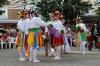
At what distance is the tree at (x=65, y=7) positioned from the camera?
115 feet

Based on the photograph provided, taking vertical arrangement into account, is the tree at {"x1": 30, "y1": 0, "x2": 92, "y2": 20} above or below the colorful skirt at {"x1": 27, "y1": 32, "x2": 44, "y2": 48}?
above

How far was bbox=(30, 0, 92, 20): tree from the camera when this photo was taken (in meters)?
35.0

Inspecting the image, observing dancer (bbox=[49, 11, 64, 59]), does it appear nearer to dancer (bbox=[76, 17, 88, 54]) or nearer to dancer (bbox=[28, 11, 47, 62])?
dancer (bbox=[28, 11, 47, 62])

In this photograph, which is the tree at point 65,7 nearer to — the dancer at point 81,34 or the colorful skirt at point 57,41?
the dancer at point 81,34

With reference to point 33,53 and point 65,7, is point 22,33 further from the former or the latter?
point 65,7

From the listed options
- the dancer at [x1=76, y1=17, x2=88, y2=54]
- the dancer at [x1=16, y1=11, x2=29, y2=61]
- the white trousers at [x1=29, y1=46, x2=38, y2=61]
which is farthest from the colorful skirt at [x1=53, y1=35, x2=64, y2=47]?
the dancer at [x1=76, y1=17, x2=88, y2=54]

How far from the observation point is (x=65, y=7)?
35.0 meters

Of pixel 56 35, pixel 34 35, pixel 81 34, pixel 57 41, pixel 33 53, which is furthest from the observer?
pixel 81 34

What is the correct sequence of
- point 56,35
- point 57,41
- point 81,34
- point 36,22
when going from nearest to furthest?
point 36,22, point 57,41, point 56,35, point 81,34

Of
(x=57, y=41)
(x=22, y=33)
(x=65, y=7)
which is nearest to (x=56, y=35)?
(x=57, y=41)

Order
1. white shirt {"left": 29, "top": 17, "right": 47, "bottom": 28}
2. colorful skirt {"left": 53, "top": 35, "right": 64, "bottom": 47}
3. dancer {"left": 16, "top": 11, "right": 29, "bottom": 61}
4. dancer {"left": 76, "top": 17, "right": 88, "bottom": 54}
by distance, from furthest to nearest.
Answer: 1. dancer {"left": 76, "top": 17, "right": 88, "bottom": 54}
2. colorful skirt {"left": 53, "top": 35, "right": 64, "bottom": 47}
3. dancer {"left": 16, "top": 11, "right": 29, "bottom": 61}
4. white shirt {"left": 29, "top": 17, "right": 47, "bottom": 28}

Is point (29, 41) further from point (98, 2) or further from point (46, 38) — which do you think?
point (98, 2)

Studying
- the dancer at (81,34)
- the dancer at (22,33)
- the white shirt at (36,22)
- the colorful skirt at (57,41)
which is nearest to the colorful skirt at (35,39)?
the white shirt at (36,22)

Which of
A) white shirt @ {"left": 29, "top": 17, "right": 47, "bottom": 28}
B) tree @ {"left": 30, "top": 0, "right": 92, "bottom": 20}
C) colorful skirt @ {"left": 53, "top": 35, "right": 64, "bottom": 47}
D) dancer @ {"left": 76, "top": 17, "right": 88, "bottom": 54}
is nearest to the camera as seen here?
white shirt @ {"left": 29, "top": 17, "right": 47, "bottom": 28}
